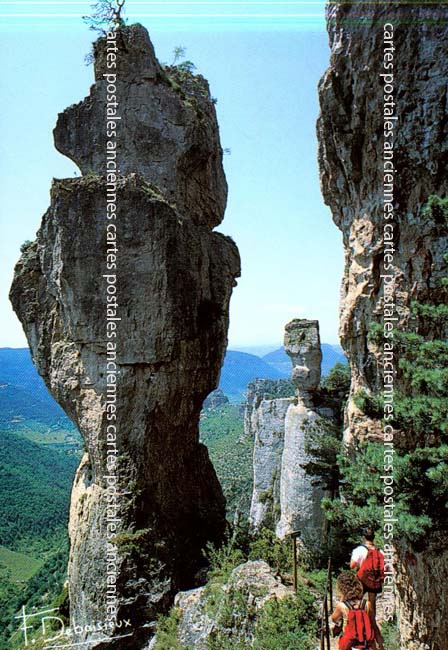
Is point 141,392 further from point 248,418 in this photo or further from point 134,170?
point 248,418

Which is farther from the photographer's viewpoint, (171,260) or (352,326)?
(171,260)

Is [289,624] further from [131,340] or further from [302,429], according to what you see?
[131,340]

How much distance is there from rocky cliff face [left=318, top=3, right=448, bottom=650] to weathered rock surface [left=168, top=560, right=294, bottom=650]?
4.13 m

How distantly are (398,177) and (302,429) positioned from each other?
1017 centimetres

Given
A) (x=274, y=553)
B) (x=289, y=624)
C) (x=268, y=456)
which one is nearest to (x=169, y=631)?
(x=274, y=553)

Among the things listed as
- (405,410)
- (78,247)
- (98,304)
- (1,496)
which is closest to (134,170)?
(78,247)

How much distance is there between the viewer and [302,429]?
15805 millimetres

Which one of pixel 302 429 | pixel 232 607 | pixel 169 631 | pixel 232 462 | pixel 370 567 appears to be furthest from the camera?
pixel 232 462

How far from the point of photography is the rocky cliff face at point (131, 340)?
1367 cm

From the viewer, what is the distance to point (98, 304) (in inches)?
558

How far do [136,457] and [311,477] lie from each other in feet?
18.0

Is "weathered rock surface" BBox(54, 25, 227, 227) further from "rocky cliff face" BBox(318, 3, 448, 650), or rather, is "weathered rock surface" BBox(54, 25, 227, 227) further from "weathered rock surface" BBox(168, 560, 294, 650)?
"weathered rock surface" BBox(168, 560, 294, 650)

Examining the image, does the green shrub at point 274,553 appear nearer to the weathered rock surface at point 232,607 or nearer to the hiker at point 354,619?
the weathered rock surface at point 232,607

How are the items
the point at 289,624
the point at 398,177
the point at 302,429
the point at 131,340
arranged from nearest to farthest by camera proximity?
the point at 398,177 → the point at 289,624 → the point at 131,340 → the point at 302,429
